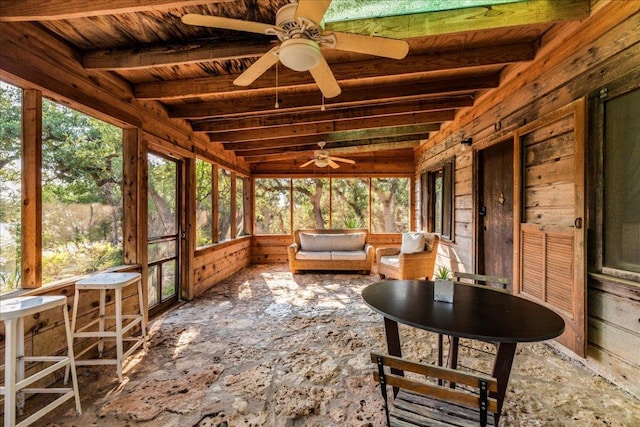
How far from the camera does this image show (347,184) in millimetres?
7672

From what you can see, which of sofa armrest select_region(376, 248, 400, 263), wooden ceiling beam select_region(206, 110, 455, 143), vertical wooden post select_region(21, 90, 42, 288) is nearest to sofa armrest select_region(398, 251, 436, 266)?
sofa armrest select_region(376, 248, 400, 263)

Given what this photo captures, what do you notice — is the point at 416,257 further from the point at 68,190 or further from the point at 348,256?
the point at 68,190

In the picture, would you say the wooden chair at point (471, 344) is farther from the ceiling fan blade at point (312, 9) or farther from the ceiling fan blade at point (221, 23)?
the ceiling fan blade at point (221, 23)

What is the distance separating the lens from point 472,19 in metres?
2.21

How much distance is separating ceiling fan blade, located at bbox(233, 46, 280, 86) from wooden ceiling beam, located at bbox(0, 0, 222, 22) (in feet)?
1.18

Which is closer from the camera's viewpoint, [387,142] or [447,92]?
[447,92]

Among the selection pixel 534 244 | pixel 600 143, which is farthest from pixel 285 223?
pixel 600 143

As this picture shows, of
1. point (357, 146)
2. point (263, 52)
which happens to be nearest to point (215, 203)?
point (357, 146)

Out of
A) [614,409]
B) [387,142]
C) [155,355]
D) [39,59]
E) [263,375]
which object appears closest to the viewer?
[614,409]

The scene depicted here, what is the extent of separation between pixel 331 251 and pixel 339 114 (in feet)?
9.23

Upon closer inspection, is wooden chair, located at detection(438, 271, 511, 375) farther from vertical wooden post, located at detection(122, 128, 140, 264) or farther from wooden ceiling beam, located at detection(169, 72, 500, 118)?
vertical wooden post, located at detection(122, 128, 140, 264)

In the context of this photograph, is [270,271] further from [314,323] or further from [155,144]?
[155,144]

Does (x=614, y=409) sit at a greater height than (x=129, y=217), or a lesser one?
lesser

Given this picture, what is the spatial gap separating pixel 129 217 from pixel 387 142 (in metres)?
4.64
